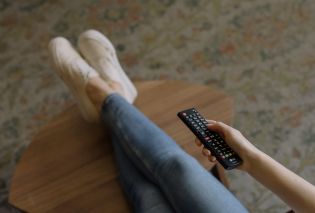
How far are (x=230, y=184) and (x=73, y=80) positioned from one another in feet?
1.76

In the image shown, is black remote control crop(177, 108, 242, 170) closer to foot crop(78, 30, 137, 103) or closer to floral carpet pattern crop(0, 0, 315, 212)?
foot crop(78, 30, 137, 103)

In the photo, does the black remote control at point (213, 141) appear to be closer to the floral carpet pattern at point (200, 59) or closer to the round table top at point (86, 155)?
the round table top at point (86, 155)

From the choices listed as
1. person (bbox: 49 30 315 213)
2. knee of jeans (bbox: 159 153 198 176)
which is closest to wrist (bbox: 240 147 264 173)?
person (bbox: 49 30 315 213)

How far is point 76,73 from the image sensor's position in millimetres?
1104

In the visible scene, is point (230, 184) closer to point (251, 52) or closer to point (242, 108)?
point (242, 108)

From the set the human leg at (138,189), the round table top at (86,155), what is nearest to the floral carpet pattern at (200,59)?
the round table top at (86,155)

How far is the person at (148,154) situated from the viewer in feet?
2.44

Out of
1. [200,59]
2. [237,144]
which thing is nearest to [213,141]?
[237,144]

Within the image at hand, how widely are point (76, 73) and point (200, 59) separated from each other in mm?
566

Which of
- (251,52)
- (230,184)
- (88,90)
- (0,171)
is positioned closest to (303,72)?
(251,52)

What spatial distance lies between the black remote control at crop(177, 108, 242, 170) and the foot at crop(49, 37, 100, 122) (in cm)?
29

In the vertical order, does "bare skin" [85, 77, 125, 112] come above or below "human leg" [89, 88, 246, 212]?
above

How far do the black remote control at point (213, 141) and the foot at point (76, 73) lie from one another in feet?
0.95

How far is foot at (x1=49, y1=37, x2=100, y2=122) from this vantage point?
1063 mm
